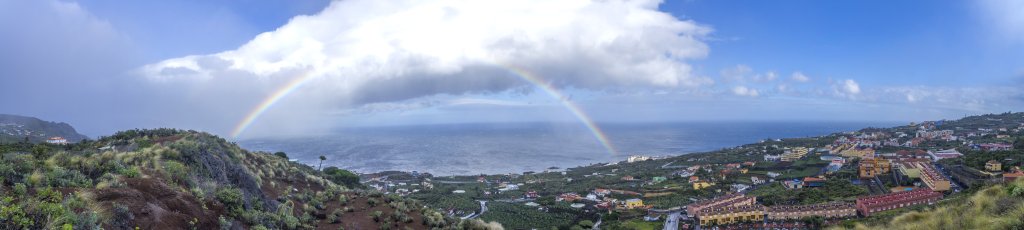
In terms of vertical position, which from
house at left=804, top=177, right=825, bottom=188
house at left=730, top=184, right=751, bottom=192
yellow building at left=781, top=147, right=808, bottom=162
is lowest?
house at left=730, top=184, right=751, bottom=192

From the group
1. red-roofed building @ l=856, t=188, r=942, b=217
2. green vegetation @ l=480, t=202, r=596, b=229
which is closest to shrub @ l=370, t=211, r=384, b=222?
green vegetation @ l=480, t=202, r=596, b=229

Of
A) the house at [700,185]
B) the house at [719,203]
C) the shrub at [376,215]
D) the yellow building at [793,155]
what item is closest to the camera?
the shrub at [376,215]

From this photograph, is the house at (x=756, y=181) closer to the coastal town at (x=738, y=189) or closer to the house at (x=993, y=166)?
the coastal town at (x=738, y=189)

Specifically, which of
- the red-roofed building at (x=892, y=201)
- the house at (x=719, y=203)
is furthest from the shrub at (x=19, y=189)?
the red-roofed building at (x=892, y=201)

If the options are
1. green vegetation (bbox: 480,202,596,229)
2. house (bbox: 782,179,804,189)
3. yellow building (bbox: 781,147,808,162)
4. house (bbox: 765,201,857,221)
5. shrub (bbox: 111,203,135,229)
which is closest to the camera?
shrub (bbox: 111,203,135,229)

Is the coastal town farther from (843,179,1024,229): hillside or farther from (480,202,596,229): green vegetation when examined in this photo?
(843,179,1024,229): hillside

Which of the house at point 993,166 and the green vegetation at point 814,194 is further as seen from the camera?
the house at point 993,166

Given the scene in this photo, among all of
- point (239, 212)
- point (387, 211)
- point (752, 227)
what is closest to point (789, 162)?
point (752, 227)

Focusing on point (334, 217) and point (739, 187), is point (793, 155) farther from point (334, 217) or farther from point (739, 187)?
point (334, 217)
